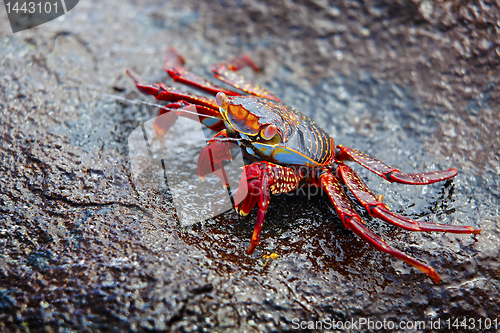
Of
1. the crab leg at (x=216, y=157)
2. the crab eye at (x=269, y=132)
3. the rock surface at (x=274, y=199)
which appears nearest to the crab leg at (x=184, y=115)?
the crab leg at (x=216, y=157)

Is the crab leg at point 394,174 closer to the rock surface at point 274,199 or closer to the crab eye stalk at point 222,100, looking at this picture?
the rock surface at point 274,199

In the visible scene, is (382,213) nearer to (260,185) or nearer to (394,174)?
(394,174)

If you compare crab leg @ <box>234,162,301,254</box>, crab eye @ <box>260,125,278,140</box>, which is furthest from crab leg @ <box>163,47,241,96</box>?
crab leg @ <box>234,162,301,254</box>

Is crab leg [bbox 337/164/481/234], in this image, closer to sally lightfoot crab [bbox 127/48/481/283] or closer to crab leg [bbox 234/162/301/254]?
sally lightfoot crab [bbox 127/48/481/283]

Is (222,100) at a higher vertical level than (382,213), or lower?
higher

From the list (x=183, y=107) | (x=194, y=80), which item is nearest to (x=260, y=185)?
(x=183, y=107)

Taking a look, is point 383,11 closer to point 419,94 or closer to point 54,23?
point 419,94
